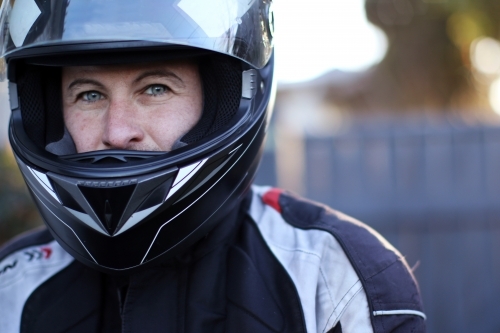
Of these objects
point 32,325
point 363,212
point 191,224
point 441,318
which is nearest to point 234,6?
point 191,224

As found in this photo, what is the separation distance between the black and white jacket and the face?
28 cm

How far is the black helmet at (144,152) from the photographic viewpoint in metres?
1.23

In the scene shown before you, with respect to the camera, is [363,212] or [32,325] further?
[363,212]

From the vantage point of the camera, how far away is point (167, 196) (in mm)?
1236

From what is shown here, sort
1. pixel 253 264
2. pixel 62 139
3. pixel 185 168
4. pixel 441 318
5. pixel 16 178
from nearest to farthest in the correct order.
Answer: pixel 185 168 < pixel 253 264 < pixel 62 139 < pixel 16 178 < pixel 441 318

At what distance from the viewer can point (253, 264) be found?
4.46 ft

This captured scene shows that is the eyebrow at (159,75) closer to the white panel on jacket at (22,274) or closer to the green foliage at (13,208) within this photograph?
the white panel on jacket at (22,274)

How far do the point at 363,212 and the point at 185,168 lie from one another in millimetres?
2855

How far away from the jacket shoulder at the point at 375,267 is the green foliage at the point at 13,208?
6.29 feet

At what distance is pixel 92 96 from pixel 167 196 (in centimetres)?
38

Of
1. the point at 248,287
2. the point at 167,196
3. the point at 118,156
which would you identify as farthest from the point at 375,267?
the point at 118,156

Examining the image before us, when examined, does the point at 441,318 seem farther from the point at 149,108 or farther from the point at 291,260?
the point at 149,108

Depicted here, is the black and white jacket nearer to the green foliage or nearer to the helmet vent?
the helmet vent

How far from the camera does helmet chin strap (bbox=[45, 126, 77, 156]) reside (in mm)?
1423
